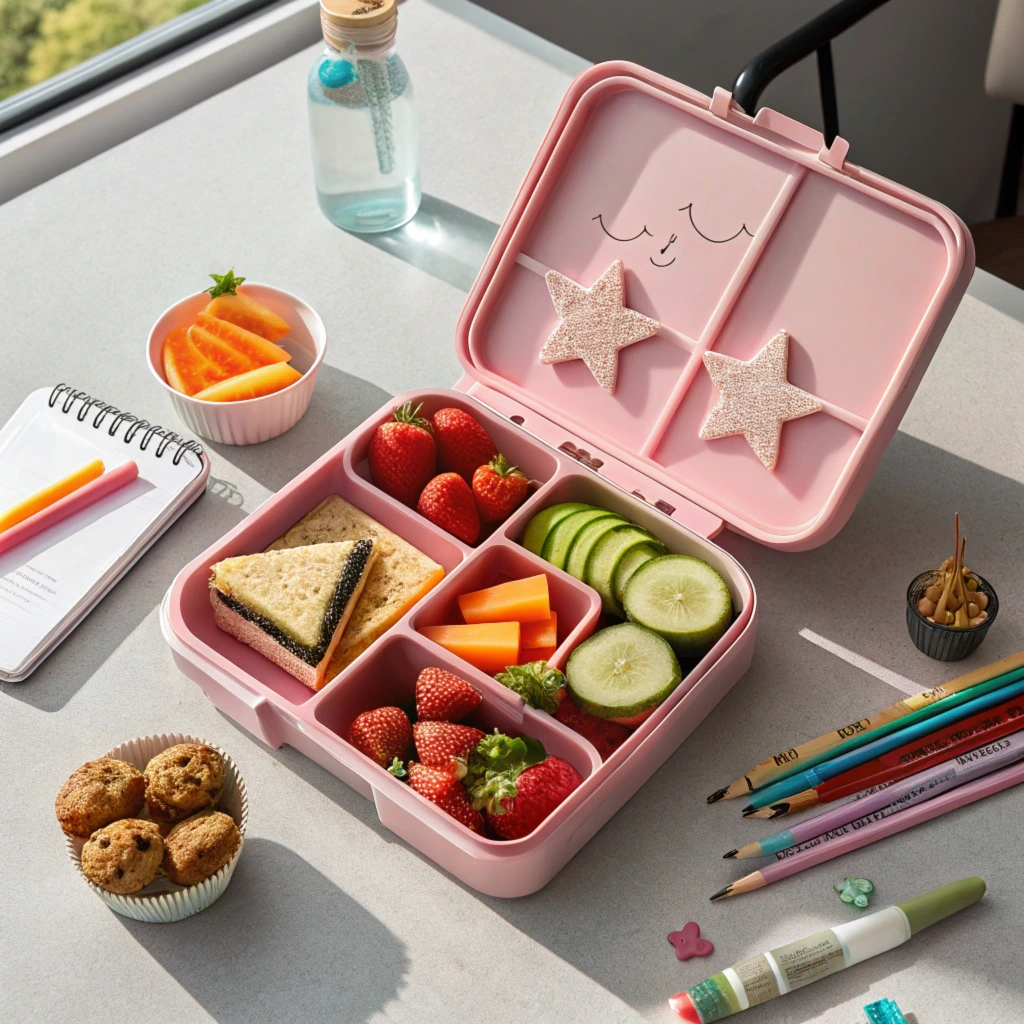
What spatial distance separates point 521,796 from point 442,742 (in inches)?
3.6

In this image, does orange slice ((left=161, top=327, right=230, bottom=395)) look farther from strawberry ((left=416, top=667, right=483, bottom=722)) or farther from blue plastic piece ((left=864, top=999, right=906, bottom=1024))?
blue plastic piece ((left=864, top=999, right=906, bottom=1024))

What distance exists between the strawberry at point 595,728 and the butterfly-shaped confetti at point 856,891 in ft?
0.79

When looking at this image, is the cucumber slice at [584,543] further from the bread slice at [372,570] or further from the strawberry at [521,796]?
the strawberry at [521,796]

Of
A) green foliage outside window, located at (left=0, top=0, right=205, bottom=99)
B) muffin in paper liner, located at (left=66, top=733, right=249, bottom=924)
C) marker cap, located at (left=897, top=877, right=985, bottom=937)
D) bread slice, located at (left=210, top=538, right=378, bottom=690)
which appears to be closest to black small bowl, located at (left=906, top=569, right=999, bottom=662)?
marker cap, located at (left=897, top=877, right=985, bottom=937)

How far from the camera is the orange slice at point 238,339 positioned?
1.47 m

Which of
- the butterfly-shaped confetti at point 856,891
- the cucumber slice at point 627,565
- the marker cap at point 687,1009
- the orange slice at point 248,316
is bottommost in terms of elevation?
the marker cap at point 687,1009

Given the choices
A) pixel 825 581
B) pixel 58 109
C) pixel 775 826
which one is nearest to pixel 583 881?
pixel 775 826

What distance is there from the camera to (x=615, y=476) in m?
1.39

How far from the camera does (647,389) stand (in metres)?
1.39

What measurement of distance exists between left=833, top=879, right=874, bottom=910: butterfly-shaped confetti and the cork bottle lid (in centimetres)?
114

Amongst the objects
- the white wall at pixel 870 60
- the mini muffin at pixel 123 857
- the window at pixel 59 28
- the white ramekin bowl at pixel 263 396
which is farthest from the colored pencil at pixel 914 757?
the window at pixel 59 28

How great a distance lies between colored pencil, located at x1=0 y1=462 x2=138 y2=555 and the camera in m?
1.36

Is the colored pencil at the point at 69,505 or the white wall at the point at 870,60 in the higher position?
the white wall at the point at 870,60

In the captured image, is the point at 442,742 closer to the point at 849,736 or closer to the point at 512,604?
the point at 512,604
